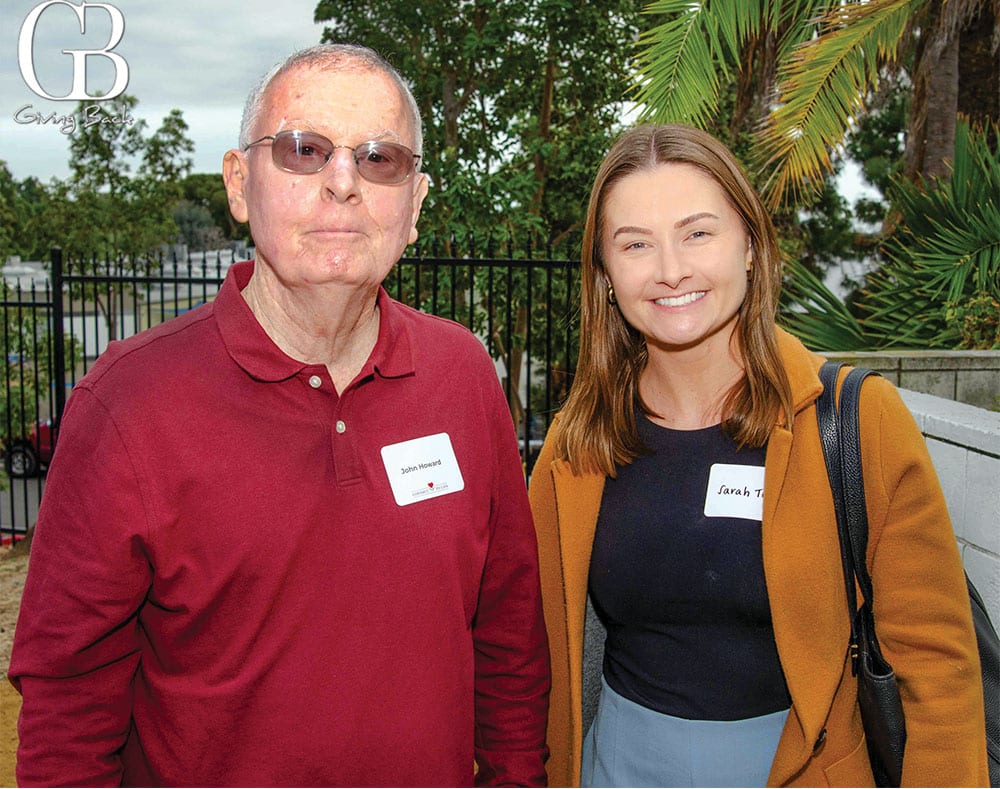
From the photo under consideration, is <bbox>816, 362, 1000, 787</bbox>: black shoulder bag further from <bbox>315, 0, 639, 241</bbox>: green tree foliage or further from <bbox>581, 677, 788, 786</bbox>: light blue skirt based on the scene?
<bbox>315, 0, 639, 241</bbox>: green tree foliage

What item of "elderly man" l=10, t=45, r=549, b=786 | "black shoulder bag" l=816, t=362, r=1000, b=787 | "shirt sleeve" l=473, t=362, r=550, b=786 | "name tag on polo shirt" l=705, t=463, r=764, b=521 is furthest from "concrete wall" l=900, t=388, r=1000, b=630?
"elderly man" l=10, t=45, r=549, b=786

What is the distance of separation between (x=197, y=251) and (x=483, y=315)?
1498cm

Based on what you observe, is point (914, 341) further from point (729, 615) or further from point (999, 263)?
point (729, 615)

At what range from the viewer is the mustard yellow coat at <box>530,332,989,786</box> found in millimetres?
1851

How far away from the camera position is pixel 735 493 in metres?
2.03

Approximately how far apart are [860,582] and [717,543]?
30 centimetres

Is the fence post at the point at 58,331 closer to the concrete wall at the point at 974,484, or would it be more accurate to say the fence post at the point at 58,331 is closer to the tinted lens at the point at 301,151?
the tinted lens at the point at 301,151

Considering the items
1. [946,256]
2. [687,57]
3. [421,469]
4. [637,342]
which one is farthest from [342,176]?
[687,57]

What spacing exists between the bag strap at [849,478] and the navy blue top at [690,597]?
159 mm

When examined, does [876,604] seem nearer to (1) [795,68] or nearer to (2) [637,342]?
(2) [637,342]

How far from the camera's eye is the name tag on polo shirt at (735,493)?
78.9 inches

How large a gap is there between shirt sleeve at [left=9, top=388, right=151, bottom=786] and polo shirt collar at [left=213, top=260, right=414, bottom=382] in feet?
0.85

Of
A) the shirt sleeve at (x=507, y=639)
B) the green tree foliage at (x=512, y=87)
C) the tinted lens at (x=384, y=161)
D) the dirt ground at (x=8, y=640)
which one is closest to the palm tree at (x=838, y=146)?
the green tree foliage at (x=512, y=87)

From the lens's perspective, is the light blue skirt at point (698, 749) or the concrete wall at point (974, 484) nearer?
the light blue skirt at point (698, 749)
